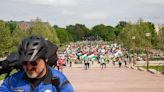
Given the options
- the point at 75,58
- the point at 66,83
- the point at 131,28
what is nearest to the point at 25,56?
the point at 66,83

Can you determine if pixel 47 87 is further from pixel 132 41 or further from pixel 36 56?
pixel 132 41

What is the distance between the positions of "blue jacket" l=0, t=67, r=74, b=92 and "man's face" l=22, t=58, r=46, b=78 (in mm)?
89

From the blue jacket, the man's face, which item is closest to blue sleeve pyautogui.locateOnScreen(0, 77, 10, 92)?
the blue jacket

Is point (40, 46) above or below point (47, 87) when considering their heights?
above

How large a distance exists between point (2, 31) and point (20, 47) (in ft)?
222

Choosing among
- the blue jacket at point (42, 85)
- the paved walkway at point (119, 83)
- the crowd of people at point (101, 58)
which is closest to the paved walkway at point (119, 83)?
the paved walkway at point (119, 83)

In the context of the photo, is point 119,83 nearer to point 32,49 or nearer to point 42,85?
point 42,85

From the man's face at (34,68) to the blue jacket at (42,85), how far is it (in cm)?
9

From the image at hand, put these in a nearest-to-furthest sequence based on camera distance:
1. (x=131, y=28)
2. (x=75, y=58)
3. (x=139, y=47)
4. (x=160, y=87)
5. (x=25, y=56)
Answer: (x=25, y=56) < (x=160, y=87) < (x=75, y=58) < (x=139, y=47) < (x=131, y=28)

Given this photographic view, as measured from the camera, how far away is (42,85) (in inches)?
151

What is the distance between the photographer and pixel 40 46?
380cm

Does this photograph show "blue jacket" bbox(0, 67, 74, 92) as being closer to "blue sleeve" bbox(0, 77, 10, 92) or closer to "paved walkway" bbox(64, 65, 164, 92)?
"blue sleeve" bbox(0, 77, 10, 92)

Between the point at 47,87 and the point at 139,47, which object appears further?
the point at 139,47

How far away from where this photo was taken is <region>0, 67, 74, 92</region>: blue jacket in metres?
3.80
